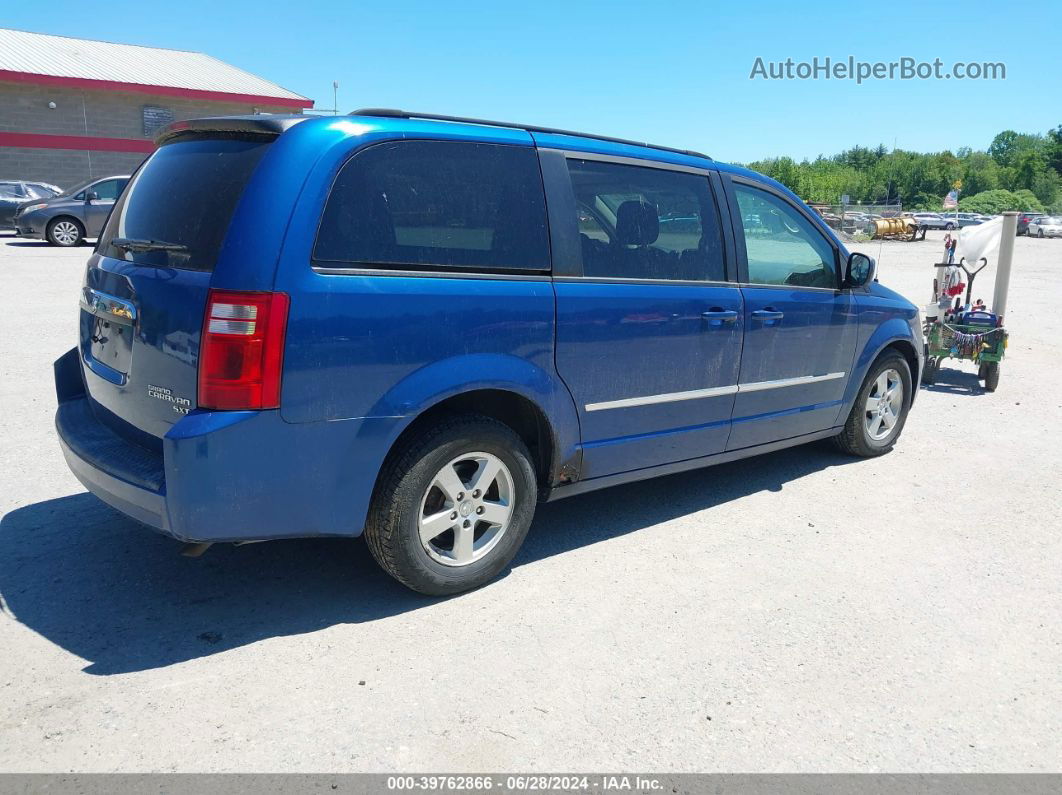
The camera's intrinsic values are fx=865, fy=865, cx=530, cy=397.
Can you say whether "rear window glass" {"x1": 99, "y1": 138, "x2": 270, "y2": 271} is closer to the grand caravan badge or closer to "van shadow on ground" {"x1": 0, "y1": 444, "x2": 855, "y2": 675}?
the grand caravan badge

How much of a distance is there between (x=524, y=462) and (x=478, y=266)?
904mm

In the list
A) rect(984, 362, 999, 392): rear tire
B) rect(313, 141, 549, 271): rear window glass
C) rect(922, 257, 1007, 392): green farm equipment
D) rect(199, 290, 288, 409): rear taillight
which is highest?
rect(313, 141, 549, 271): rear window glass

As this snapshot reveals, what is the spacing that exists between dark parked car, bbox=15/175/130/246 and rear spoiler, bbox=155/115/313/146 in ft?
58.8

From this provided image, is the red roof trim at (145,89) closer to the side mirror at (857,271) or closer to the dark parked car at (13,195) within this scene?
the dark parked car at (13,195)

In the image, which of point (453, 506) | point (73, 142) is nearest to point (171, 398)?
point (453, 506)

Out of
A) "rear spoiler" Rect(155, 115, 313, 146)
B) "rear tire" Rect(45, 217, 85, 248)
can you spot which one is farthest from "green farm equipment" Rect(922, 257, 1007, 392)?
"rear tire" Rect(45, 217, 85, 248)

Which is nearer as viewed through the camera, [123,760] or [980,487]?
[123,760]

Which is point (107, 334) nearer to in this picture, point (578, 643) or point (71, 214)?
point (578, 643)

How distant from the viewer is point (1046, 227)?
59.4m

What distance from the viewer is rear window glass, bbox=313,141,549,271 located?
3334 mm

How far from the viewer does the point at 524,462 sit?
3920mm

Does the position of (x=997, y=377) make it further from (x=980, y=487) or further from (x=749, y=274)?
(x=749, y=274)
